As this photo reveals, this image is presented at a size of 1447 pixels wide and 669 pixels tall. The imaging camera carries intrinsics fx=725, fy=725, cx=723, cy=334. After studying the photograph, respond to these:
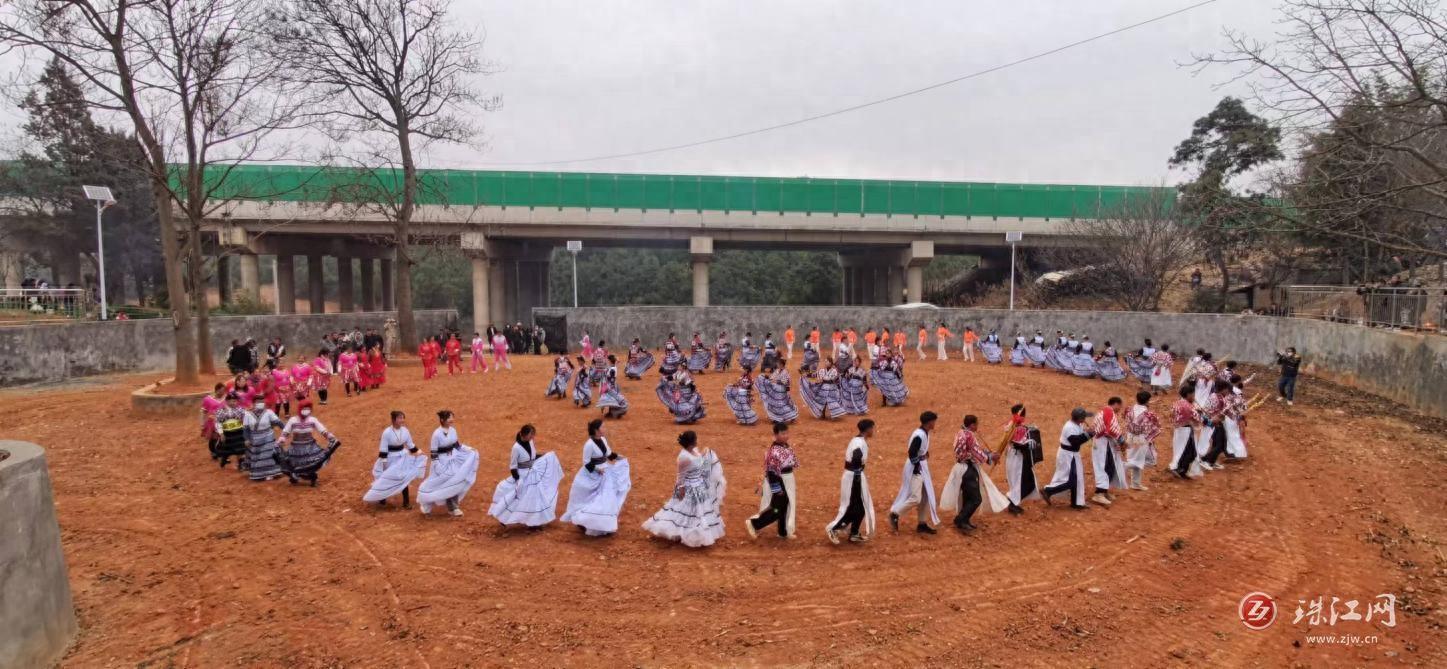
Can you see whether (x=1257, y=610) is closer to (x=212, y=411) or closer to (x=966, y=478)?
(x=966, y=478)

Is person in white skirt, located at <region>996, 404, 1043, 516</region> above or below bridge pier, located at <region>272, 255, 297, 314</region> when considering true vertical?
below

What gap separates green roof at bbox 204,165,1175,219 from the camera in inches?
1345

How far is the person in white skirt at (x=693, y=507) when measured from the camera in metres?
8.03

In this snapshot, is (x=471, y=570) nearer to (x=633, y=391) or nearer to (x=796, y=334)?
(x=633, y=391)

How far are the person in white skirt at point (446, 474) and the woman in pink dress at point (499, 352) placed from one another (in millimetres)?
13467

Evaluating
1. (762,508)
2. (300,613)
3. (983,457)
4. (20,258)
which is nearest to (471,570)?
(300,613)

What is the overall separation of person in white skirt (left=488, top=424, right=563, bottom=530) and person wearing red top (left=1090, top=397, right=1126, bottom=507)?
7.17m

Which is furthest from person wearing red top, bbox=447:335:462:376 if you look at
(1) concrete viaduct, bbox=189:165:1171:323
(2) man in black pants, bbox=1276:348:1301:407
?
(2) man in black pants, bbox=1276:348:1301:407

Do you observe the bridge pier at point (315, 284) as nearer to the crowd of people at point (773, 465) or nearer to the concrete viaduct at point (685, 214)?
the concrete viaduct at point (685, 214)

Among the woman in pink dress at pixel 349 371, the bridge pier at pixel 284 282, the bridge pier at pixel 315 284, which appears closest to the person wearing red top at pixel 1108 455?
the woman in pink dress at pixel 349 371

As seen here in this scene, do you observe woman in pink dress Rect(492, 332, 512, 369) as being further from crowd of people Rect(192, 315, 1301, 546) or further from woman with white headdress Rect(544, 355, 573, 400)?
crowd of people Rect(192, 315, 1301, 546)

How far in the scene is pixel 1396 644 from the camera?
6.07 meters

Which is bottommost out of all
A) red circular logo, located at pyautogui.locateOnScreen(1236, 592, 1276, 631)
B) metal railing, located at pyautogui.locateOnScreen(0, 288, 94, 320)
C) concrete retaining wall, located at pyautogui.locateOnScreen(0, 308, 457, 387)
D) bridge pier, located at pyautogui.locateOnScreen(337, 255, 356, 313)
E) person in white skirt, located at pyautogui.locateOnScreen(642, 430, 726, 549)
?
red circular logo, located at pyautogui.locateOnScreen(1236, 592, 1276, 631)

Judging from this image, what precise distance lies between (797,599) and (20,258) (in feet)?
167
